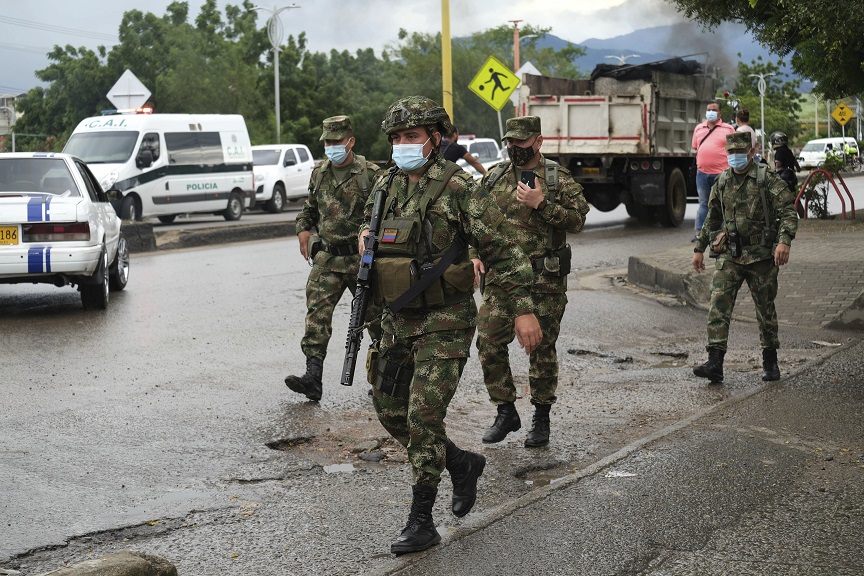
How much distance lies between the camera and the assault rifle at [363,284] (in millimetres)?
5096

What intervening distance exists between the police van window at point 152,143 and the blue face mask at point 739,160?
16.7m

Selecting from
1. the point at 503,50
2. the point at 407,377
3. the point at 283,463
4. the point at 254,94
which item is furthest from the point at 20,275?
the point at 503,50

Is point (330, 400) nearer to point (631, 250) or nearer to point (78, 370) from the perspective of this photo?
point (78, 370)

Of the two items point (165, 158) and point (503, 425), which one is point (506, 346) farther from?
point (165, 158)

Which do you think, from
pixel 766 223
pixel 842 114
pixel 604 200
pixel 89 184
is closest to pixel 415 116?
pixel 766 223

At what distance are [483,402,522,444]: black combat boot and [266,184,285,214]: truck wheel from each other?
23.9 m

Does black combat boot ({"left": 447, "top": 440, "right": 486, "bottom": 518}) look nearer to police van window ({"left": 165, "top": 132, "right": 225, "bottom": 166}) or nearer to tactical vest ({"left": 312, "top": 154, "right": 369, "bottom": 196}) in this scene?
tactical vest ({"left": 312, "top": 154, "right": 369, "bottom": 196})

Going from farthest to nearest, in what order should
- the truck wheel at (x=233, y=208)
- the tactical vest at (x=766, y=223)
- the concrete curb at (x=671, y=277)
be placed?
1. the truck wheel at (x=233, y=208)
2. the concrete curb at (x=671, y=277)
3. the tactical vest at (x=766, y=223)

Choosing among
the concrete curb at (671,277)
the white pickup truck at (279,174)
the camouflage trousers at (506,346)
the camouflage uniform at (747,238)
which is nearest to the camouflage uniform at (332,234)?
the camouflage trousers at (506,346)

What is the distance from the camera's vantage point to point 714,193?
8656mm

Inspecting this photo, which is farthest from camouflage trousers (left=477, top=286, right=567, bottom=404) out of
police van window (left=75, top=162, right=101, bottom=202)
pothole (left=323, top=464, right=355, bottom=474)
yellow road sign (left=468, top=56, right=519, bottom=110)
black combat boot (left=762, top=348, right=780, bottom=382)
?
yellow road sign (left=468, top=56, right=519, bottom=110)

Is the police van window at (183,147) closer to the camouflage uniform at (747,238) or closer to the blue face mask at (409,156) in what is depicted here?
the camouflage uniform at (747,238)

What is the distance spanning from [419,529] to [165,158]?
64.3 feet

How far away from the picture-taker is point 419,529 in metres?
4.91
